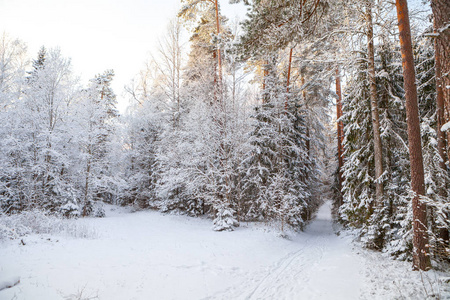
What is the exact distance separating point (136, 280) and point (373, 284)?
232 inches

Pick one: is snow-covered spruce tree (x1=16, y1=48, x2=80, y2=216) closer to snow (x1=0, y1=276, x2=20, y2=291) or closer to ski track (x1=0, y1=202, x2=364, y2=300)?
ski track (x1=0, y1=202, x2=364, y2=300)

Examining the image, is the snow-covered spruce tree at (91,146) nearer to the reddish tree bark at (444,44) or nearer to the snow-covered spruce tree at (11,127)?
the snow-covered spruce tree at (11,127)

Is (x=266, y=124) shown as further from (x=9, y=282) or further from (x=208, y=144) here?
(x=9, y=282)

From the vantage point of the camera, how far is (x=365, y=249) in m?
9.12

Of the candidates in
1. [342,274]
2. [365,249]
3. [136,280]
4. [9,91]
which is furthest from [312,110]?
[9,91]

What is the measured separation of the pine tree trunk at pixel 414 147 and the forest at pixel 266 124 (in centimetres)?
3

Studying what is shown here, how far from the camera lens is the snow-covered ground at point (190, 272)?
4828mm

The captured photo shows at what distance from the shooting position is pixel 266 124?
1498cm

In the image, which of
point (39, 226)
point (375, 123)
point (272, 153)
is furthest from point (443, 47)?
point (39, 226)

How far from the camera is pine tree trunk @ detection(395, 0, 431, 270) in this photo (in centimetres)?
597

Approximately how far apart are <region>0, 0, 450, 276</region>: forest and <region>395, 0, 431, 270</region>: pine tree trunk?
34 mm

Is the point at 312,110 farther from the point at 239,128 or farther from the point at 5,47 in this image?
the point at 5,47

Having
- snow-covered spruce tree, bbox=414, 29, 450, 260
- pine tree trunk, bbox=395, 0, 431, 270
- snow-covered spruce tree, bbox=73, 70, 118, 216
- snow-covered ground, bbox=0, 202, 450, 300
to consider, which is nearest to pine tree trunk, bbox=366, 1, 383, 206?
snow-covered spruce tree, bbox=414, 29, 450, 260

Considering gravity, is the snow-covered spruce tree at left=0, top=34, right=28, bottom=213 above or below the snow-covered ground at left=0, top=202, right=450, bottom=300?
above
